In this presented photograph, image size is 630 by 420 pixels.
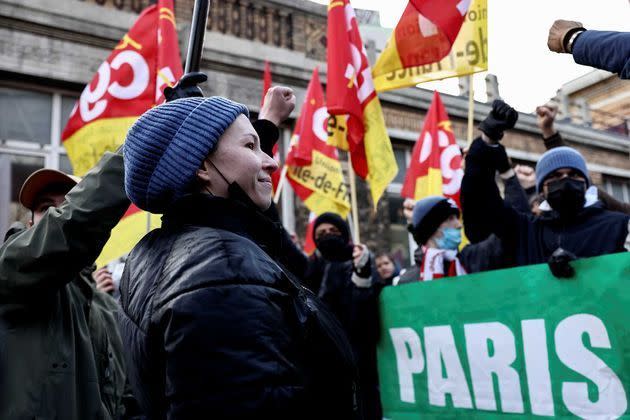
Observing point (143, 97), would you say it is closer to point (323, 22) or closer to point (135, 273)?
point (135, 273)

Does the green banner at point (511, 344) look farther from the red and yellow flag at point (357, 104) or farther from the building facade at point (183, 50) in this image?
the building facade at point (183, 50)

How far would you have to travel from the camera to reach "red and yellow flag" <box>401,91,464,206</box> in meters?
5.71

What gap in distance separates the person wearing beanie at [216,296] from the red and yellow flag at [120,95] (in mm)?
3314

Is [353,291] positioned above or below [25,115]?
below

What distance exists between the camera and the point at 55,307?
1.88 metres

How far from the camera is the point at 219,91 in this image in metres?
8.28

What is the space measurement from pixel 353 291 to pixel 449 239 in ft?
2.39

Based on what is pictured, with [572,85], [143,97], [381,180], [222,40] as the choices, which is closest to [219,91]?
[222,40]

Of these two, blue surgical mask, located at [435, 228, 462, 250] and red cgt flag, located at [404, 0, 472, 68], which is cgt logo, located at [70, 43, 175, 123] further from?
blue surgical mask, located at [435, 228, 462, 250]

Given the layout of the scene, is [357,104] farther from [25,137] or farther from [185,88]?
[25,137]

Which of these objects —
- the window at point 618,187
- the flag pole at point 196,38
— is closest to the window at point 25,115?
the flag pole at point 196,38

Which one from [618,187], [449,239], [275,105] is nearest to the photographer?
[275,105]

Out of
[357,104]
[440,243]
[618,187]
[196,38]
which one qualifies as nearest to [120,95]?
[357,104]

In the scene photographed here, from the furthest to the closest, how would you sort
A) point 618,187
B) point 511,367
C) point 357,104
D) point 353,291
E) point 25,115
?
point 618,187 < point 25,115 < point 357,104 < point 353,291 < point 511,367
